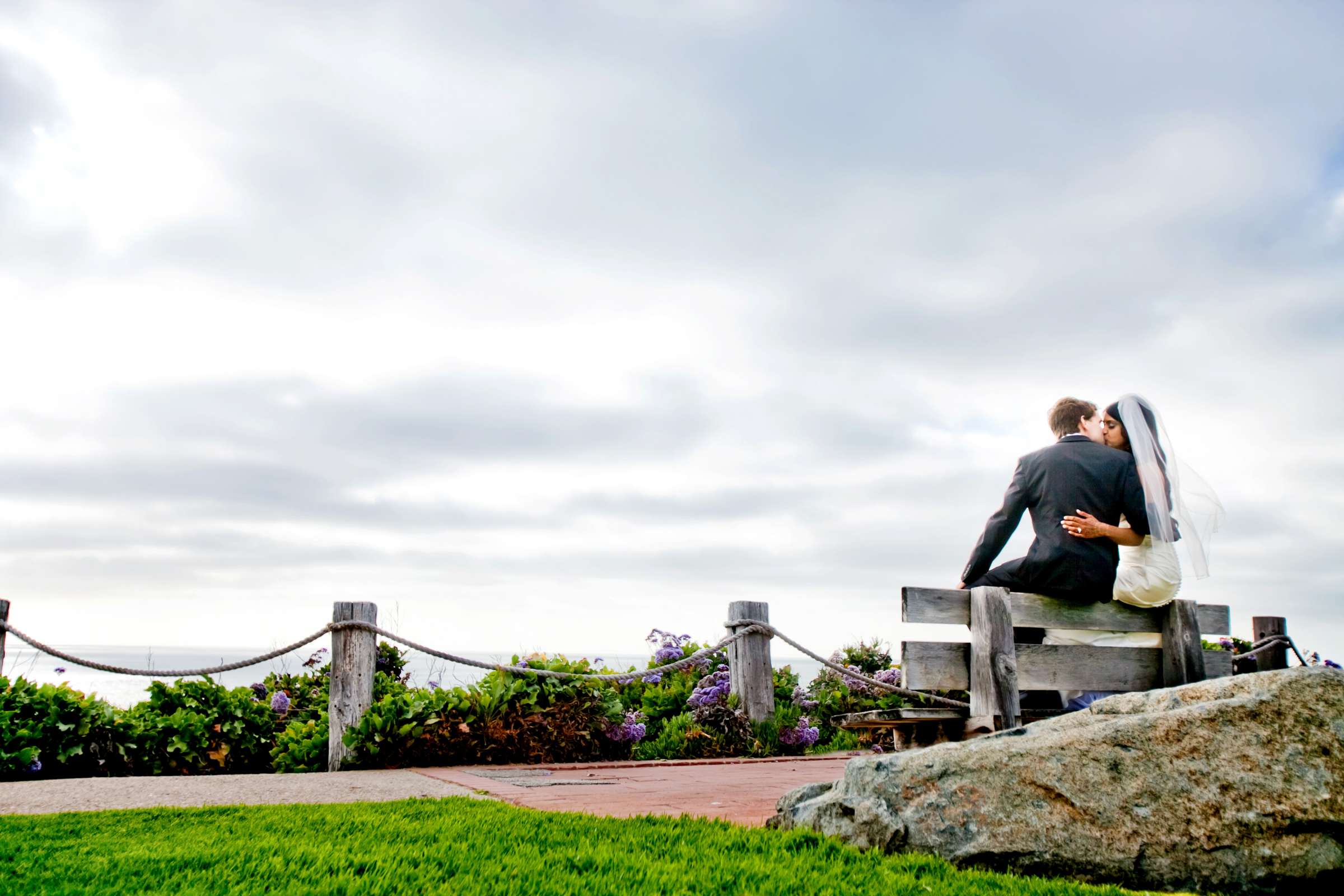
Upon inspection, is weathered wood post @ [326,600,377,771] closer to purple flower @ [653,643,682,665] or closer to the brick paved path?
the brick paved path

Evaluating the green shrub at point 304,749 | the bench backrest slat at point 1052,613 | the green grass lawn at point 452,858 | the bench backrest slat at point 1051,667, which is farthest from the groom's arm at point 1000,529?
the green shrub at point 304,749

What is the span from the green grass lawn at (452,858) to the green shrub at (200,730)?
10.9ft

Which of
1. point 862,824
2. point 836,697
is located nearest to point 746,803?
point 862,824

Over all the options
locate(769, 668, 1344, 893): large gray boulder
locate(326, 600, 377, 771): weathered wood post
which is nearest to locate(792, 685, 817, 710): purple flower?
locate(326, 600, 377, 771): weathered wood post

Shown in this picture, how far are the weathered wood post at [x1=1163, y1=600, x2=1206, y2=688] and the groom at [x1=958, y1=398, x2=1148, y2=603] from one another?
49 centimetres

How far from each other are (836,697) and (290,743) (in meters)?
5.61

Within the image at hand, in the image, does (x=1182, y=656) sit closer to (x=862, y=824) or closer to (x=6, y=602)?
(x=862, y=824)

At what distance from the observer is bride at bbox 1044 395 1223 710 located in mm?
6344

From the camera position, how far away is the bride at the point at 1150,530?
20.8 ft

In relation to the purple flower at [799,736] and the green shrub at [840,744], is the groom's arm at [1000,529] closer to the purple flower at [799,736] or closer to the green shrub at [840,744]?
the purple flower at [799,736]

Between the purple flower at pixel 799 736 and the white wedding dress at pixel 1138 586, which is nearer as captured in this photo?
the white wedding dress at pixel 1138 586

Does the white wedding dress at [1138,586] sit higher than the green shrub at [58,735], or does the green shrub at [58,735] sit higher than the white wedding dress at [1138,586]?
the white wedding dress at [1138,586]

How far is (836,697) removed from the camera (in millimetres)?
10453

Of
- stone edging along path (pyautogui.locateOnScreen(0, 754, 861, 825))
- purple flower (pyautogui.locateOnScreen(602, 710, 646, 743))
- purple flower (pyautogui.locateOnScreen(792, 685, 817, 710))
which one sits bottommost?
stone edging along path (pyautogui.locateOnScreen(0, 754, 861, 825))
